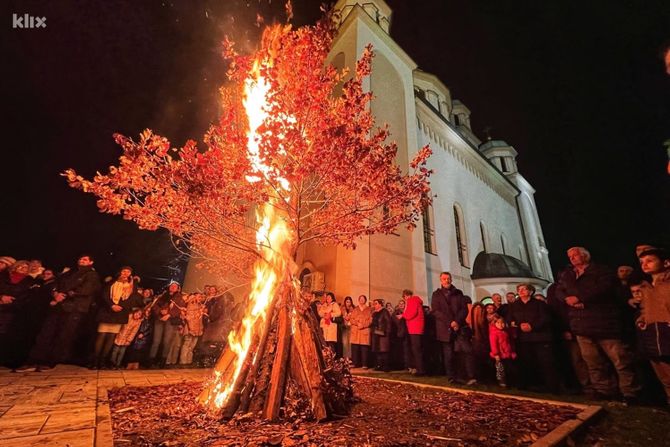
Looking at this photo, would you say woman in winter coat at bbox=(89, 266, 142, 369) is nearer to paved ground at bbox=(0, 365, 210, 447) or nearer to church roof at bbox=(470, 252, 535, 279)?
paved ground at bbox=(0, 365, 210, 447)

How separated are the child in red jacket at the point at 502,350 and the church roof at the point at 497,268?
50.5 ft

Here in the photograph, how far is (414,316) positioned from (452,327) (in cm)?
133

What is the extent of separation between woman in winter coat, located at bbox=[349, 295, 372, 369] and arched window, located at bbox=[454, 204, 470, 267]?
13.7 m

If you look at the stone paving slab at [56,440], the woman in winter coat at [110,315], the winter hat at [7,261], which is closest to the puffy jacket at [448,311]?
the stone paving slab at [56,440]

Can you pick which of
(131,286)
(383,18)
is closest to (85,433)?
(131,286)

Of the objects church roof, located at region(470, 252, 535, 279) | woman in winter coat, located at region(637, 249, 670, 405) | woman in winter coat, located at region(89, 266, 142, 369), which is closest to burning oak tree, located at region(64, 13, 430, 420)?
woman in winter coat, located at region(89, 266, 142, 369)

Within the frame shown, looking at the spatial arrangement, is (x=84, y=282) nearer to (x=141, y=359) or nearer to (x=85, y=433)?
(x=141, y=359)

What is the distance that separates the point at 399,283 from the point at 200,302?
8962mm

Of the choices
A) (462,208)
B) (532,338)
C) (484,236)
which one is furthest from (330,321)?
(484,236)

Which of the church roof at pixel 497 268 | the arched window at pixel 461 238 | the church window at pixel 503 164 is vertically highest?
the church window at pixel 503 164

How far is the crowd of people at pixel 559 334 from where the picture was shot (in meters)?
4.61

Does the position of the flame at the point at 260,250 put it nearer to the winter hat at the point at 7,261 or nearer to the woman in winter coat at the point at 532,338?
the woman in winter coat at the point at 532,338

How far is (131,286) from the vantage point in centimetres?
808

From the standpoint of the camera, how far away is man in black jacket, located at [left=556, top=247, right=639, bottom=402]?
4785mm
